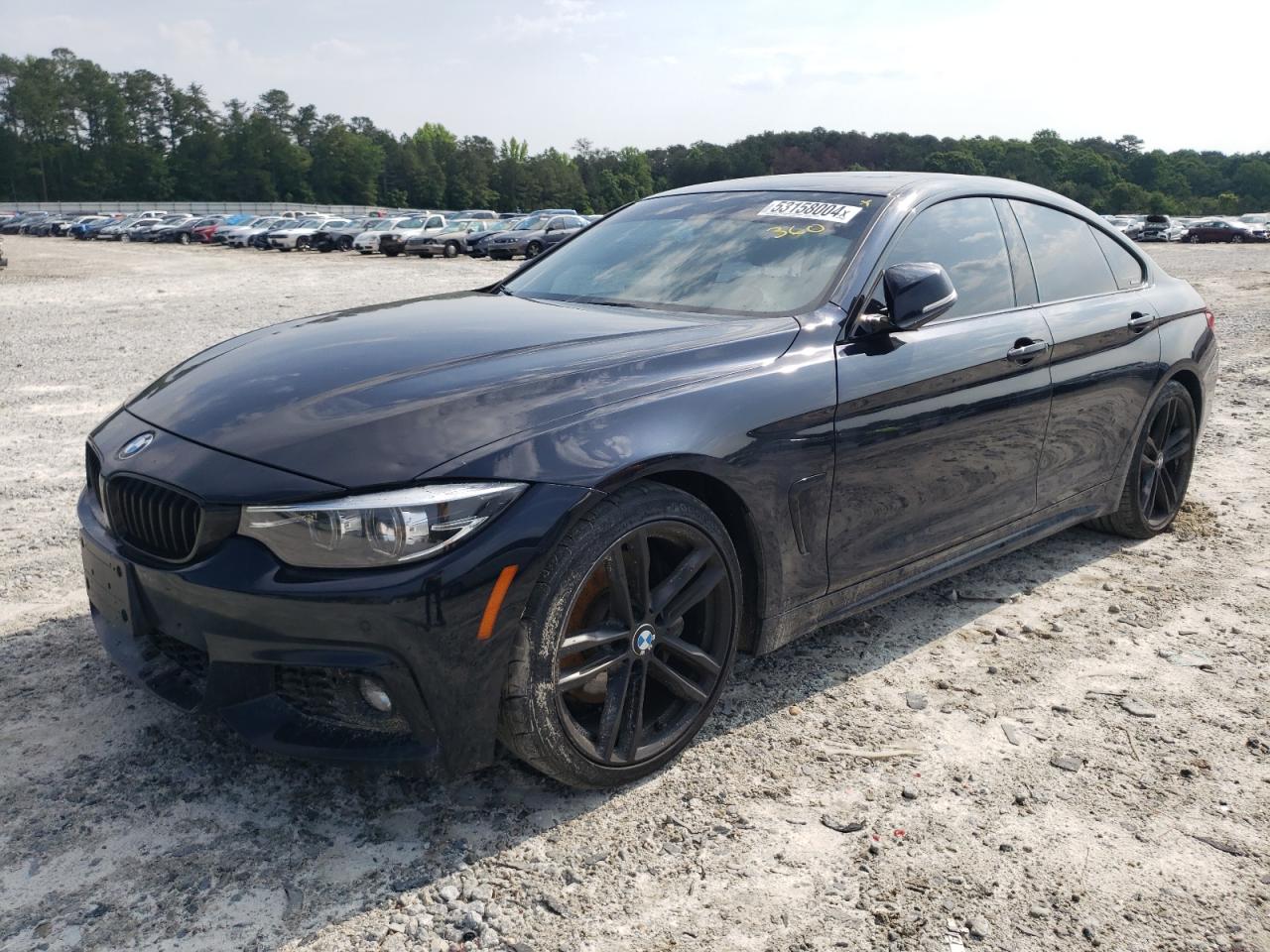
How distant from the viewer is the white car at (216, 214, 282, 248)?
4540cm

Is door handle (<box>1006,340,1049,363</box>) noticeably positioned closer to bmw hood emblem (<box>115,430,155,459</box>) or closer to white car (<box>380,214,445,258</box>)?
bmw hood emblem (<box>115,430,155,459</box>)

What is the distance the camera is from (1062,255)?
4340 millimetres

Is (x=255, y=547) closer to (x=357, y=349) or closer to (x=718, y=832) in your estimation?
(x=357, y=349)

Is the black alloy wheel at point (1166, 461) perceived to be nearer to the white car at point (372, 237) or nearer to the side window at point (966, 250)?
the side window at point (966, 250)

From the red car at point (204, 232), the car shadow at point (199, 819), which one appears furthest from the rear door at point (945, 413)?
the red car at point (204, 232)

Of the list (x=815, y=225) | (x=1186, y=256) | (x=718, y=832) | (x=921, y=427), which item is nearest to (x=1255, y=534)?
(x=921, y=427)

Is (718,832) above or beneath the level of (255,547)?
Result: beneath

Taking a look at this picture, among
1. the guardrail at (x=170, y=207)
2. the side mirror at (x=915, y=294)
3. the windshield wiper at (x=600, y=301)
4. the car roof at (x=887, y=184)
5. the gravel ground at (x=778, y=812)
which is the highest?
the guardrail at (x=170, y=207)

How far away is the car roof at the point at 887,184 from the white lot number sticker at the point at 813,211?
13 centimetres

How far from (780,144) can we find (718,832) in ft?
461

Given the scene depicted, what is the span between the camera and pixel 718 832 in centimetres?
265

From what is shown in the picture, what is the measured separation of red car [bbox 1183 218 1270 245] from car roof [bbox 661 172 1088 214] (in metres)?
53.7

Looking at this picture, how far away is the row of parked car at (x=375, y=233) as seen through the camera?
35.2 metres

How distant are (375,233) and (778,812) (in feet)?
123
